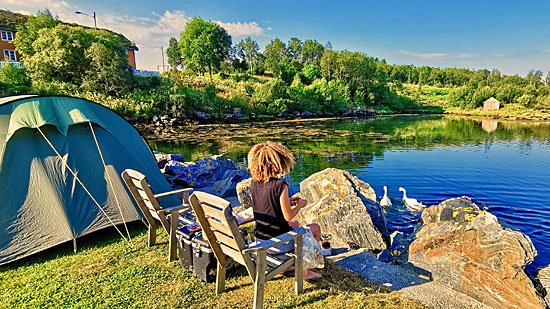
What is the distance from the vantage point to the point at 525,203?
1042 centimetres

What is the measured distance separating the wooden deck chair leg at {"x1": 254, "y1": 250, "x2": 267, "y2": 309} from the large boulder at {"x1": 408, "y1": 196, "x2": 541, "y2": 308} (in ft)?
9.63

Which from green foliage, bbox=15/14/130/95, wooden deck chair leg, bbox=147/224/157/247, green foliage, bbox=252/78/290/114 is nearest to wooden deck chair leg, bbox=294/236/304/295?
wooden deck chair leg, bbox=147/224/157/247

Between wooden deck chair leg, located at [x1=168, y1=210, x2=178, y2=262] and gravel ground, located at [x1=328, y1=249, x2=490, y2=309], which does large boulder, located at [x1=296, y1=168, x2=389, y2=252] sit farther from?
wooden deck chair leg, located at [x1=168, y1=210, x2=178, y2=262]

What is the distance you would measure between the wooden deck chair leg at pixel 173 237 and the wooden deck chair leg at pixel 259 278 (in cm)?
183

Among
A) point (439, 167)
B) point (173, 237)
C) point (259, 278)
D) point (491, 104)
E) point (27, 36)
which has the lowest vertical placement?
point (439, 167)

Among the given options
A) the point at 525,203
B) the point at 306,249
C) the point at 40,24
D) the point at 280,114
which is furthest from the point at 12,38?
the point at 525,203

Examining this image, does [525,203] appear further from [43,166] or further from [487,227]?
[43,166]

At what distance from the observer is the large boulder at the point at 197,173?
9.46 meters

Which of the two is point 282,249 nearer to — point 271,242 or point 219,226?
point 271,242

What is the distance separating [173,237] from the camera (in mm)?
4707

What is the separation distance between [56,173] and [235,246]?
4.29 metres

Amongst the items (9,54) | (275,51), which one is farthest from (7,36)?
(275,51)

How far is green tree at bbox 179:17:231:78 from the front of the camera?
59500 millimetres

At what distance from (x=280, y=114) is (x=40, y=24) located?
33.5 meters
